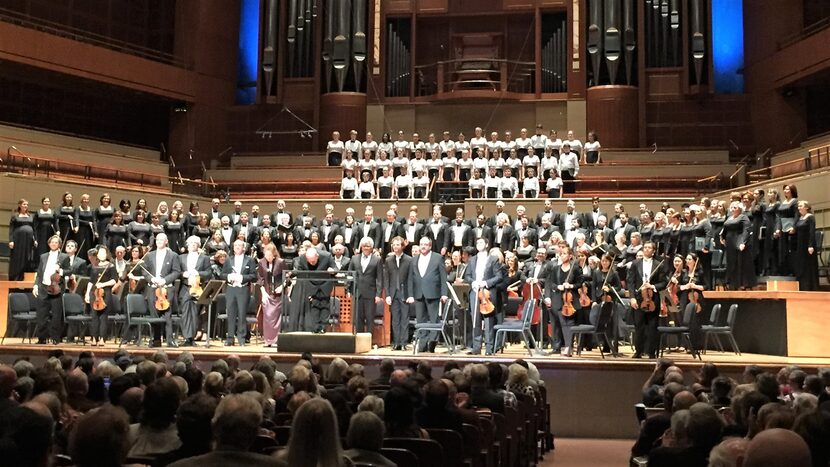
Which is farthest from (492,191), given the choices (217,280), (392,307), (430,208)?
(217,280)

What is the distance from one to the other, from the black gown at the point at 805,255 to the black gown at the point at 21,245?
1041 cm

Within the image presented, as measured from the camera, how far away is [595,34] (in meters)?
18.5

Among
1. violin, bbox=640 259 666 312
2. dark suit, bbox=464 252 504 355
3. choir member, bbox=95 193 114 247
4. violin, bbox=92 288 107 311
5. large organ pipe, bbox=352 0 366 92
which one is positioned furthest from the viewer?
large organ pipe, bbox=352 0 366 92

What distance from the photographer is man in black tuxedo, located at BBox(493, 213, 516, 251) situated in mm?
12258

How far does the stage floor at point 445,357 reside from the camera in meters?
8.66

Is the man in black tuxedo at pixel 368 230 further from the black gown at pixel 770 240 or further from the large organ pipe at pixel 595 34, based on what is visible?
the large organ pipe at pixel 595 34

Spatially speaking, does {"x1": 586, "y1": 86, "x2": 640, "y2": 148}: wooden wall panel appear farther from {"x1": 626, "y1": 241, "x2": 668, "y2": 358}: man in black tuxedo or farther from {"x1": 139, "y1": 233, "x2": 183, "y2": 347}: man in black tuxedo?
{"x1": 139, "y1": 233, "x2": 183, "y2": 347}: man in black tuxedo

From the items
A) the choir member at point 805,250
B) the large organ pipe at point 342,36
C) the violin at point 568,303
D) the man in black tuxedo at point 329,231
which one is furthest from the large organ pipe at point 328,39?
the choir member at point 805,250

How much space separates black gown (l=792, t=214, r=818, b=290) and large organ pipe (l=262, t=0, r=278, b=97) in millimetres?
12963

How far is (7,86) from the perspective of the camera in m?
18.0

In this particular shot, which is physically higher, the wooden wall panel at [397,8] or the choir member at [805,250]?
the wooden wall panel at [397,8]

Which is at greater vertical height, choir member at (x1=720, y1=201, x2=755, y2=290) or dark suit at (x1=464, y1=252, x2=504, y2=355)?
choir member at (x1=720, y1=201, x2=755, y2=290)

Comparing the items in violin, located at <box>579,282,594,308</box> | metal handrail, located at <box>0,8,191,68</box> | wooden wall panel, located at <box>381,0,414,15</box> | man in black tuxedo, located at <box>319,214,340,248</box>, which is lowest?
violin, located at <box>579,282,594,308</box>

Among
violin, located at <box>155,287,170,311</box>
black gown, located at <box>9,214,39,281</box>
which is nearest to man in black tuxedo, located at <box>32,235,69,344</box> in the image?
violin, located at <box>155,287,170,311</box>
